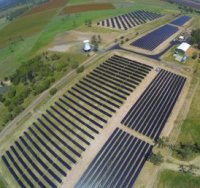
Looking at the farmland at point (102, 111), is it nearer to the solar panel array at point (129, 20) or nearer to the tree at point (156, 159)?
the tree at point (156, 159)

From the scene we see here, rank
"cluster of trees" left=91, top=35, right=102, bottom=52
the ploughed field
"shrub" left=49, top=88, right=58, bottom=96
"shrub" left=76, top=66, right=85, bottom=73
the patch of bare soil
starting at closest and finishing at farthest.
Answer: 1. "shrub" left=49, top=88, right=58, bottom=96
2. "shrub" left=76, top=66, right=85, bottom=73
3. "cluster of trees" left=91, top=35, right=102, bottom=52
4. the patch of bare soil
5. the ploughed field

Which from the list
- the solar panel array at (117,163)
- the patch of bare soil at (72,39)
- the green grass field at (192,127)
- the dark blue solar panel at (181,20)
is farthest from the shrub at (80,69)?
the dark blue solar panel at (181,20)

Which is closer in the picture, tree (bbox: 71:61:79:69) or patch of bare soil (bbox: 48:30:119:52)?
tree (bbox: 71:61:79:69)

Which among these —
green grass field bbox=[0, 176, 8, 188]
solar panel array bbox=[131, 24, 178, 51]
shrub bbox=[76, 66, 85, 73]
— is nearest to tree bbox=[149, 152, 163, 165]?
green grass field bbox=[0, 176, 8, 188]

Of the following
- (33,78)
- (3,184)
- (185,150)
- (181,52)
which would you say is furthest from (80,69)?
(185,150)

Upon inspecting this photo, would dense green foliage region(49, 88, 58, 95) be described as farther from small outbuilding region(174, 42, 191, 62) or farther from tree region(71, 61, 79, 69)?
small outbuilding region(174, 42, 191, 62)

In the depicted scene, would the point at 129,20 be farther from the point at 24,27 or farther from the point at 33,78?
the point at 33,78

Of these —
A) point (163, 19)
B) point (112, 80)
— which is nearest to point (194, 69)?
point (112, 80)
